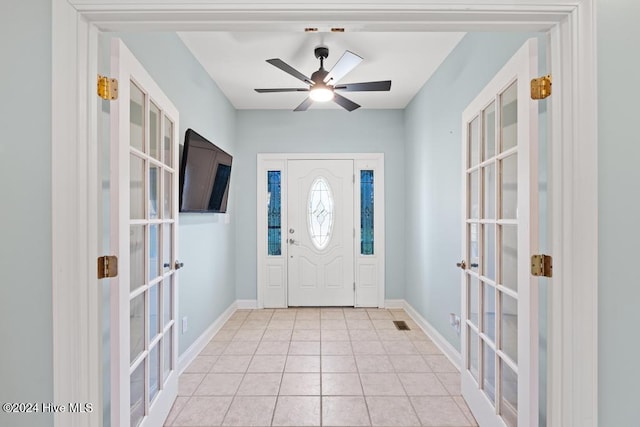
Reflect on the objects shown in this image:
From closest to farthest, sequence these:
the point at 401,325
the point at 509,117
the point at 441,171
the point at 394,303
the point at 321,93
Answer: the point at 509,117, the point at 321,93, the point at 441,171, the point at 401,325, the point at 394,303

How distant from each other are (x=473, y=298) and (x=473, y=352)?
0.33 metres

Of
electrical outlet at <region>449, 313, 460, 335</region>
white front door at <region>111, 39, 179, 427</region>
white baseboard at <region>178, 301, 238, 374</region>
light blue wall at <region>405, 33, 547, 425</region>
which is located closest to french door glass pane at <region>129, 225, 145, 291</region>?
white front door at <region>111, 39, 179, 427</region>

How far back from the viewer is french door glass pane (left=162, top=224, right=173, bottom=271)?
1.96 meters

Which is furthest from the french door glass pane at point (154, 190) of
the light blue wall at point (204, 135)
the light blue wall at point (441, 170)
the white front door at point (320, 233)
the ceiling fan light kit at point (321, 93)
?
the white front door at point (320, 233)

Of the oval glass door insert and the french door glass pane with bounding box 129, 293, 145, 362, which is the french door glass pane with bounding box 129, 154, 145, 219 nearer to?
the french door glass pane with bounding box 129, 293, 145, 362

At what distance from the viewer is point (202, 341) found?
3111mm

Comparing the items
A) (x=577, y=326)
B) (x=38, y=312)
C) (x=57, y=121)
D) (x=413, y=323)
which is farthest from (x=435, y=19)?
(x=413, y=323)

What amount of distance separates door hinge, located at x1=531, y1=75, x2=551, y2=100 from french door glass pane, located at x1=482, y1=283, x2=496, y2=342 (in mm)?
997

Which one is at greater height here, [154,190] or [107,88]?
[107,88]

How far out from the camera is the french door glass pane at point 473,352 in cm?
201

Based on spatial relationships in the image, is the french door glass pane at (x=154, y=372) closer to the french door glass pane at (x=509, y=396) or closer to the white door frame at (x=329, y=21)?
the white door frame at (x=329, y=21)

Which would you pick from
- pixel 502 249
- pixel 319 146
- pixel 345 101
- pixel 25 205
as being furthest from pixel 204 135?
pixel 502 249

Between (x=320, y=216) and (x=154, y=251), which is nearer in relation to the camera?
(x=154, y=251)

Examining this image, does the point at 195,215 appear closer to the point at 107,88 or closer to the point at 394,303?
the point at 107,88
